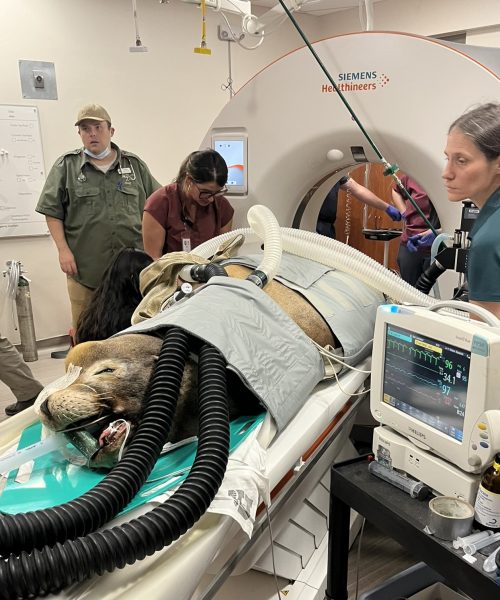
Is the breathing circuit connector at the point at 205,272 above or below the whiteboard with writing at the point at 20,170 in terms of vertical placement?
below

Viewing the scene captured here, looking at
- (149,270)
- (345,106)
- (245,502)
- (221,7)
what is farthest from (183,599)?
(221,7)

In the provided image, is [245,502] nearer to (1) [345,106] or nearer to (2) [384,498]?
(2) [384,498]

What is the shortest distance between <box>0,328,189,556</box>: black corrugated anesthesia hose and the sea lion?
0.07 m

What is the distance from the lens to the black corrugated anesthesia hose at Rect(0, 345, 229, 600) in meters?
0.68

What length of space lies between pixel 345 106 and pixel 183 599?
173cm

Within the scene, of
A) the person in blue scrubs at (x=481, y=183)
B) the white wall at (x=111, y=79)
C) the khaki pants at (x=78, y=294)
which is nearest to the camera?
the person in blue scrubs at (x=481, y=183)

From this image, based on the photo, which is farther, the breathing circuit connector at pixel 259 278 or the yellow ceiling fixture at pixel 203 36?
the yellow ceiling fixture at pixel 203 36

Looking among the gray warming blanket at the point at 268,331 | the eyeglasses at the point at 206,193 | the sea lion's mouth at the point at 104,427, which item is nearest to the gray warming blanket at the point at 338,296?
the gray warming blanket at the point at 268,331

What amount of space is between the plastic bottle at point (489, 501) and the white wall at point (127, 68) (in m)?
3.48

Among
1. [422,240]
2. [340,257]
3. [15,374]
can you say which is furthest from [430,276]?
[15,374]

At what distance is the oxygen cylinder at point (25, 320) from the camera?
3637 mm

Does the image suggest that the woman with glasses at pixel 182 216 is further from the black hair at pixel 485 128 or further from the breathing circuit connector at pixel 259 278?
the black hair at pixel 485 128

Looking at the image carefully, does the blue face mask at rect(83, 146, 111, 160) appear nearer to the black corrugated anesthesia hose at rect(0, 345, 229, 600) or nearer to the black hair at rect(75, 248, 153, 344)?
the black hair at rect(75, 248, 153, 344)

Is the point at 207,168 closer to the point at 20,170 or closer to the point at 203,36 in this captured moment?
the point at 203,36
